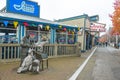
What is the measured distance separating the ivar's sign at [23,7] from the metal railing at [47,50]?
15.2 ft

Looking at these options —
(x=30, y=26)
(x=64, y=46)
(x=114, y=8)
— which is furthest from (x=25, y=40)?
(x=114, y=8)

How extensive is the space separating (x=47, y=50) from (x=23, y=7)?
5.14 metres

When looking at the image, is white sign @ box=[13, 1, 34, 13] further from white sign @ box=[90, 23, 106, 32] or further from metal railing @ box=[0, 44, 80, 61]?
white sign @ box=[90, 23, 106, 32]

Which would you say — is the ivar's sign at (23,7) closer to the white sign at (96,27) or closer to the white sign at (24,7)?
the white sign at (24,7)

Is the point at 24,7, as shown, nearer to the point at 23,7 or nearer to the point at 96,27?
the point at 23,7

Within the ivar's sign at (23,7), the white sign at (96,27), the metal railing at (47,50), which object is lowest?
the metal railing at (47,50)

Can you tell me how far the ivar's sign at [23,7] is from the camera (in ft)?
61.5

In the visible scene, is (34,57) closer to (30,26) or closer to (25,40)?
(25,40)

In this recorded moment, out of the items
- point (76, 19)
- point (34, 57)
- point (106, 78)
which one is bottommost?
point (106, 78)

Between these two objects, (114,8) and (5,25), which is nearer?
(5,25)

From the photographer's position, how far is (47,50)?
675 inches

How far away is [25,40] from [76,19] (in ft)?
65.5

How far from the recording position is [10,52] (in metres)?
14.0

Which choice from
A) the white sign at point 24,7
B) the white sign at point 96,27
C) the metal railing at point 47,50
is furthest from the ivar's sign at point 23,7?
the white sign at point 96,27
